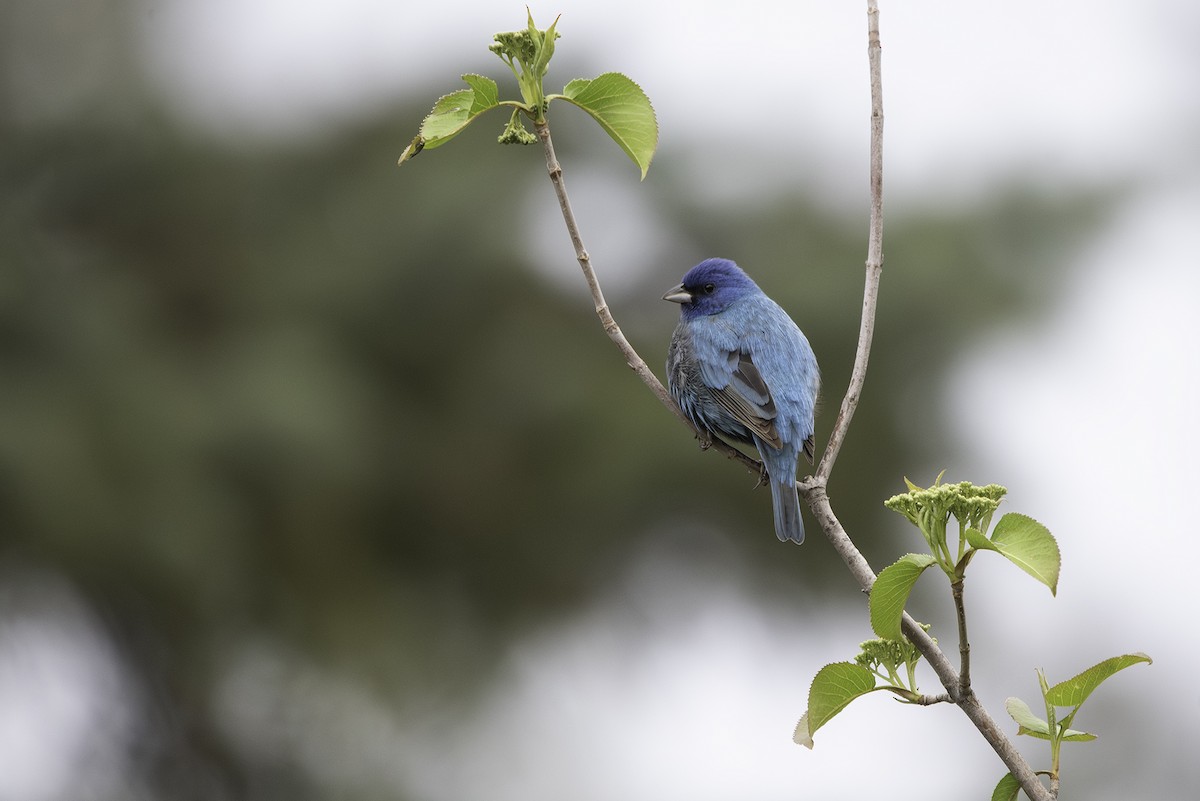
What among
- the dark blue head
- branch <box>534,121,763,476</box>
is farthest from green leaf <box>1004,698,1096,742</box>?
the dark blue head

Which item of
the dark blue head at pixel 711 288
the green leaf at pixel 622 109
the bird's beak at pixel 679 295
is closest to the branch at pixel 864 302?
the green leaf at pixel 622 109

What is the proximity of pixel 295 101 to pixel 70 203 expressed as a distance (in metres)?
3.00

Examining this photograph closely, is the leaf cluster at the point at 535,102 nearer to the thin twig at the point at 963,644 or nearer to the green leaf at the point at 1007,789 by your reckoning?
the thin twig at the point at 963,644

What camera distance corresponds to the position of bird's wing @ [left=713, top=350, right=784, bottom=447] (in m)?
5.68

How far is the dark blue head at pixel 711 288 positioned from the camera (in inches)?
268

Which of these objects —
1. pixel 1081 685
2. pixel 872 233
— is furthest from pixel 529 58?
pixel 1081 685

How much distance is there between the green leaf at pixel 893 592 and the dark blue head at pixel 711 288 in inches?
174

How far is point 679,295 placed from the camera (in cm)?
698

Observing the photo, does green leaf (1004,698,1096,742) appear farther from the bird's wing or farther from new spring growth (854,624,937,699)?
the bird's wing

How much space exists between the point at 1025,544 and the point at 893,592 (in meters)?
0.27

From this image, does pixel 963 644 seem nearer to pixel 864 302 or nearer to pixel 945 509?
pixel 945 509

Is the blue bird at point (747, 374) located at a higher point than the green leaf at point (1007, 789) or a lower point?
higher

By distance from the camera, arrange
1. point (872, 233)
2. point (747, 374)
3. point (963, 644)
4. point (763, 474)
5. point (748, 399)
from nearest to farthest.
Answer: point (963, 644), point (872, 233), point (763, 474), point (748, 399), point (747, 374)

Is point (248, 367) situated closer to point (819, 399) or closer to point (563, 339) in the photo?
point (563, 339)
